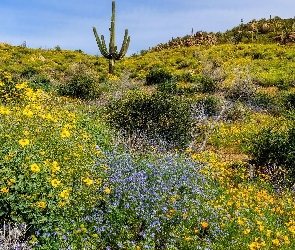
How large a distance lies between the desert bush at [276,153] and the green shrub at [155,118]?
1837 mm

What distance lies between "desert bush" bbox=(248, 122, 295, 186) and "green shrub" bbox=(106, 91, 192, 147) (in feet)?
6.03

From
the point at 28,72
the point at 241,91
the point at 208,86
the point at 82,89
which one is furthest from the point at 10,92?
the point at 28,72

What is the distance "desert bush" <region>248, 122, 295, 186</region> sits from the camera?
26.7ft

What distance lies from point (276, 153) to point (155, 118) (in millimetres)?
3202

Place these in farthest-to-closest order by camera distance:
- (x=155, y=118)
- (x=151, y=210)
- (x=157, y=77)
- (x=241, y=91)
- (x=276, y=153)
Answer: (x=157, y=77)
(x=241, y=91)
(x=155, y=118)
(x=276, y=153)
(x=151, y=210)

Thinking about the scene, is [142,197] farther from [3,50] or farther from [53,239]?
[3,50]

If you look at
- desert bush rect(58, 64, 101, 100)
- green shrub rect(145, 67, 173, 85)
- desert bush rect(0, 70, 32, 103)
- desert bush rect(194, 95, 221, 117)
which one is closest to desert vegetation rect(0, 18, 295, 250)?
desert bush rect(0, 70, 32, 103)

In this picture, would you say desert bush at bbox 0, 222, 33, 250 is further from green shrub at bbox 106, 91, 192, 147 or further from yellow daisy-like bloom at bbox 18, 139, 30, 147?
green shrub at bbox 106, 91, 192, 147

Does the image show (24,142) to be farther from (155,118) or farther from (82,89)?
(82,89)

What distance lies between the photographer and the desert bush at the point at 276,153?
8141 mm

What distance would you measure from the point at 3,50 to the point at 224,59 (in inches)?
626

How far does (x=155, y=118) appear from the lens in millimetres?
10328

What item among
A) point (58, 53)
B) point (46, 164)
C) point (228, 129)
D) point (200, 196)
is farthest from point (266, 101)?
point (58, 53)

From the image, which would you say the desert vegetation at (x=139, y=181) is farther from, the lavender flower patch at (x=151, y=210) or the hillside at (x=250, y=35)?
the hillside at (x=250, y=35)
